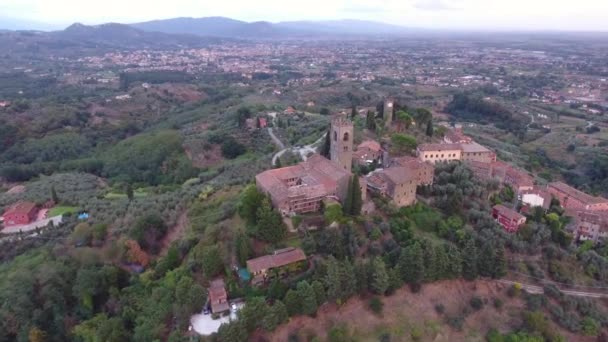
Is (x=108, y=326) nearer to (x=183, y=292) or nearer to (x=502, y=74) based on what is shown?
(x=183, y=292)

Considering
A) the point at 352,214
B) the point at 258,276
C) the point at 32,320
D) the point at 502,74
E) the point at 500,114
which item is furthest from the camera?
the point at 502,74

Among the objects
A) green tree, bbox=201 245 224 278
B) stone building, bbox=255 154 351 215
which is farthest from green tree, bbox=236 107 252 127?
green tree, bbox=201 245 224 278

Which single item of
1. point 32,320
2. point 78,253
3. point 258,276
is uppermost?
point 258,276

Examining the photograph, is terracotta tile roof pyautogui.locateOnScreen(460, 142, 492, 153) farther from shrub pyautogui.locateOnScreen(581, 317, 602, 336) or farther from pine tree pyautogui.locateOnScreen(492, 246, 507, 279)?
shrub pyautogui.locateOnScreen(581, 317, 602, 336)

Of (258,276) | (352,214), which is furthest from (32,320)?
(352,214)

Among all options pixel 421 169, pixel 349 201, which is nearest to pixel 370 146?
pixel 421 169

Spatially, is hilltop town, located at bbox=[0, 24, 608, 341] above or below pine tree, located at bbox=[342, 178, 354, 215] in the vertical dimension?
below

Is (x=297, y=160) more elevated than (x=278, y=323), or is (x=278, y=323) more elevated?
(x=297, y=160)
